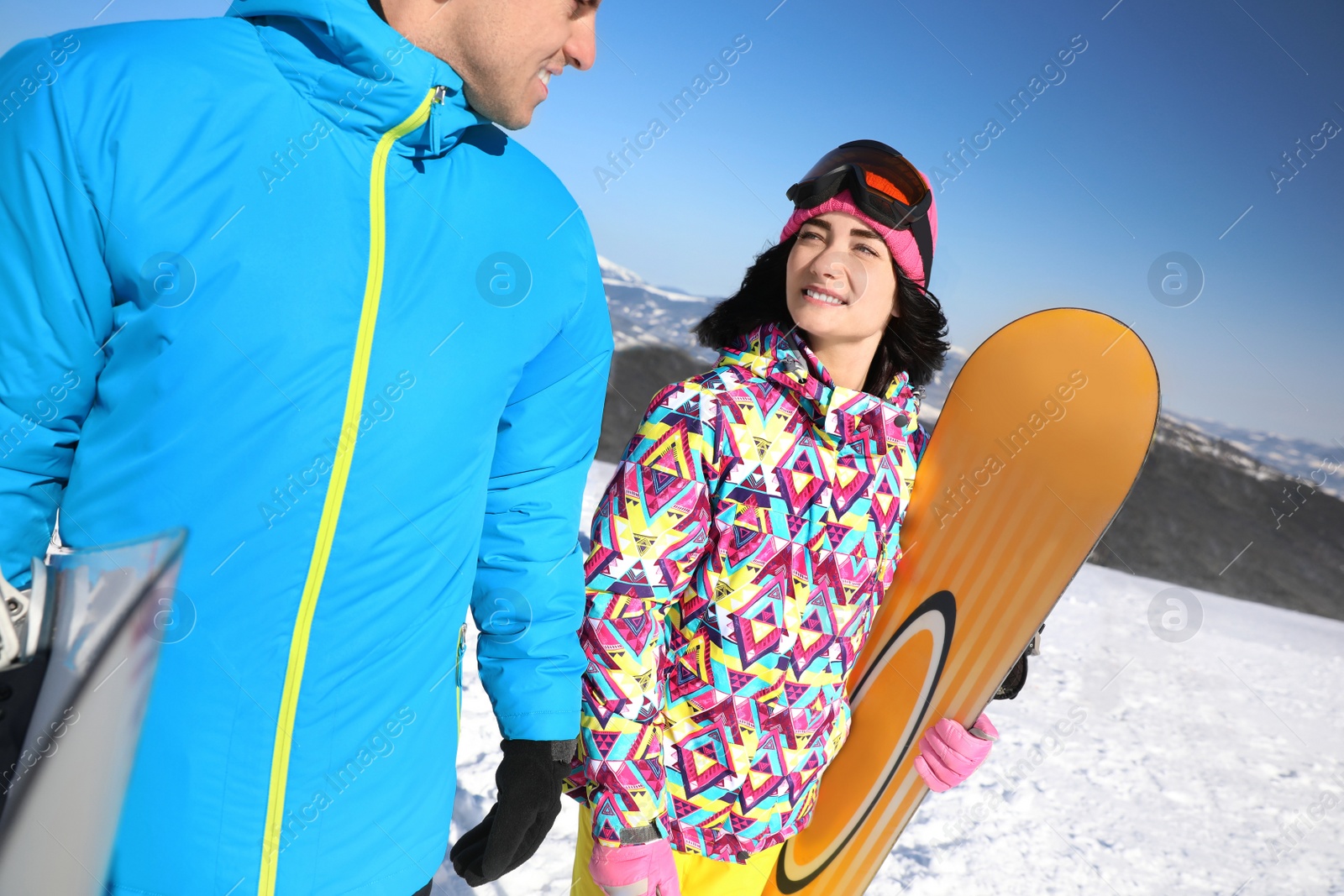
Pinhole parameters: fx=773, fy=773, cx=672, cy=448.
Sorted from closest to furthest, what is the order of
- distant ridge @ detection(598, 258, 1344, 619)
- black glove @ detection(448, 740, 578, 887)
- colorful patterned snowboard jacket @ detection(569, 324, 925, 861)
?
1. black glove @ detection(448, 740, 578, 887)
2. colorful patterned snowboard jacket @ detection(569, 324, 925, 861)
3. distant ridge @ detection(598, 258, 1344, 619)

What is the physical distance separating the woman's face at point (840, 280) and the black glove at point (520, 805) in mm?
875

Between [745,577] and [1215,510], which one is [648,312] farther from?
[745,577]

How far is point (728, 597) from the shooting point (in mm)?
1358

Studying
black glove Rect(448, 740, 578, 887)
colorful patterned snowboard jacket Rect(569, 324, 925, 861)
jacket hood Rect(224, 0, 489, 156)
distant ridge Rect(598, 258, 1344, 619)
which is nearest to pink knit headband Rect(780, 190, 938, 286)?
colorful patterned snowboard jacket Rect(569, 324, 925, 861)

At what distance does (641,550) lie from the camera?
1.30 m

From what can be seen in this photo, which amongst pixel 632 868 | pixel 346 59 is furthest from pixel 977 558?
pixel 346 59

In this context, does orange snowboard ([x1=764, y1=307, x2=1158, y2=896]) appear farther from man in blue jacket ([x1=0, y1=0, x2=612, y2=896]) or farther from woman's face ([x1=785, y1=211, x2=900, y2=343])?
man in blue jacket ([x1=0, y1=0, x2=612, y2=896])

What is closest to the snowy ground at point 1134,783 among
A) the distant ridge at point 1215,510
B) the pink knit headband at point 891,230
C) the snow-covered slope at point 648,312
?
the pink knit headband at point 891,230

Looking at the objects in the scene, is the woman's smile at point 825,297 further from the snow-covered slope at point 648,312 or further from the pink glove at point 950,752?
the snow-covered slope at point 648,312

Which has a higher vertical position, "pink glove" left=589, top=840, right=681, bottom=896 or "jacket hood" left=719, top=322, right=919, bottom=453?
"jacket hood" left=719, top=322, right=919, bottom=453

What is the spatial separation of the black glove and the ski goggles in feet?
3.71

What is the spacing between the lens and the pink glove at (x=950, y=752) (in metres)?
1.61

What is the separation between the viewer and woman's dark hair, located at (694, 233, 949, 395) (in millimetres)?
1625

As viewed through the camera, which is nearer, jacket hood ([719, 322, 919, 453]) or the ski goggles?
jacket hood ([719, 322, 919, 453])
